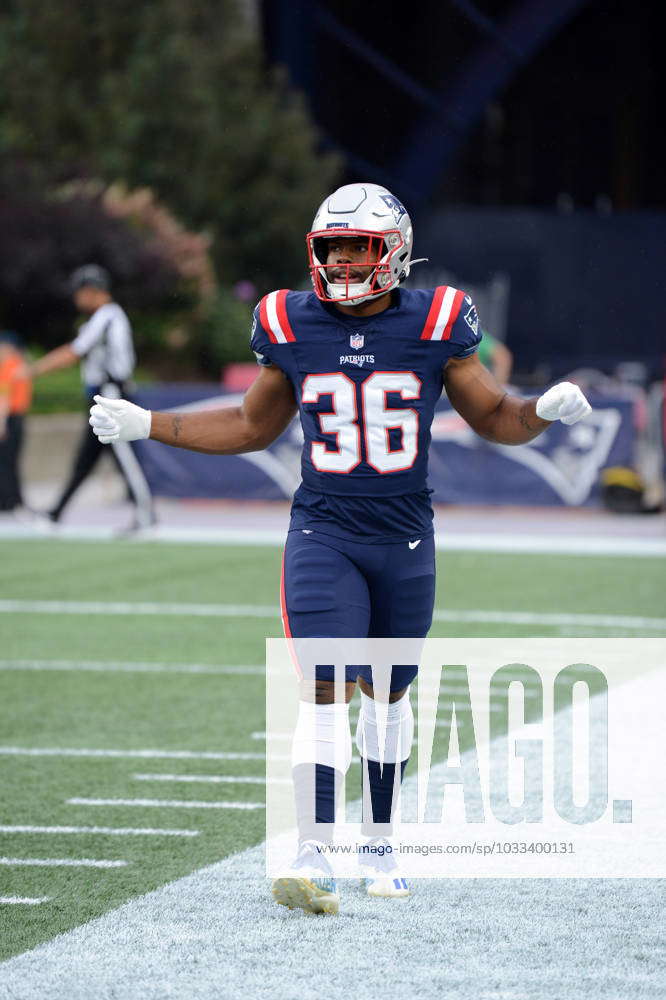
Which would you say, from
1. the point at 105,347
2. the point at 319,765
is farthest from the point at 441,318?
the point at 105,347

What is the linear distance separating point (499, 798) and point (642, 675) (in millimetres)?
2578

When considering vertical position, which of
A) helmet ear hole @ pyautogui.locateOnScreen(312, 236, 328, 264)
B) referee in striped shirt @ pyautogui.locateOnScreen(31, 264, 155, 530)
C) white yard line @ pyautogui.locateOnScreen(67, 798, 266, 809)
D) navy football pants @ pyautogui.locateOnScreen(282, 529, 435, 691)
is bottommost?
white yard line @ pyautogui.locateOnScreen(67, 798, 266, 809)

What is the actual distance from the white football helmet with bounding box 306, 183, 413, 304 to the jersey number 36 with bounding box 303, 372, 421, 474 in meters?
0.23

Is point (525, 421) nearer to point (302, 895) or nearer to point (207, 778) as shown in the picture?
point (302, 895)

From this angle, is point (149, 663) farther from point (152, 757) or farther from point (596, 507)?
point (596, 507)

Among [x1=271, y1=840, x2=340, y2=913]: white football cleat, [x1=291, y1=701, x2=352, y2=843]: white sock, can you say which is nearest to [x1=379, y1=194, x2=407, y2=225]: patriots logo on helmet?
[x1=291, y1=701, x2=352, y2=843]: white sock

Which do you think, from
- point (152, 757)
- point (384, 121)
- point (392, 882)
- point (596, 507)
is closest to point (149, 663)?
point (152, 757)

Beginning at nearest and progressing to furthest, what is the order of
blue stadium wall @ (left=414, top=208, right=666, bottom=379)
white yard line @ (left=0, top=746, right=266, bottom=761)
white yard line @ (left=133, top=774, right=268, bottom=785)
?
white yard line @ (left=133, top=774, right=268, bottom=785) → white yard line @ (left=0, top=746, right=266, bottom=761) → blue stadium wall @ (left=414, top=208, right=666, bottom=379)

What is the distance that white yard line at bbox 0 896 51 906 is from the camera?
4.64 meters

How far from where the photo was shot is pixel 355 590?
473cm

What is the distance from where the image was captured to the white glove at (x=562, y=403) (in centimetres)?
469

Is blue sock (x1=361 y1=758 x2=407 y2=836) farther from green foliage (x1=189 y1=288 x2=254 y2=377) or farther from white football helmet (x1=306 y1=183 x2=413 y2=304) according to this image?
green foliage (x1=189 y1=288 x2=254 y2=377)

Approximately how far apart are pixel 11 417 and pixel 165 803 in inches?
429

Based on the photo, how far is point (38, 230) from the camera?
2789 cm
